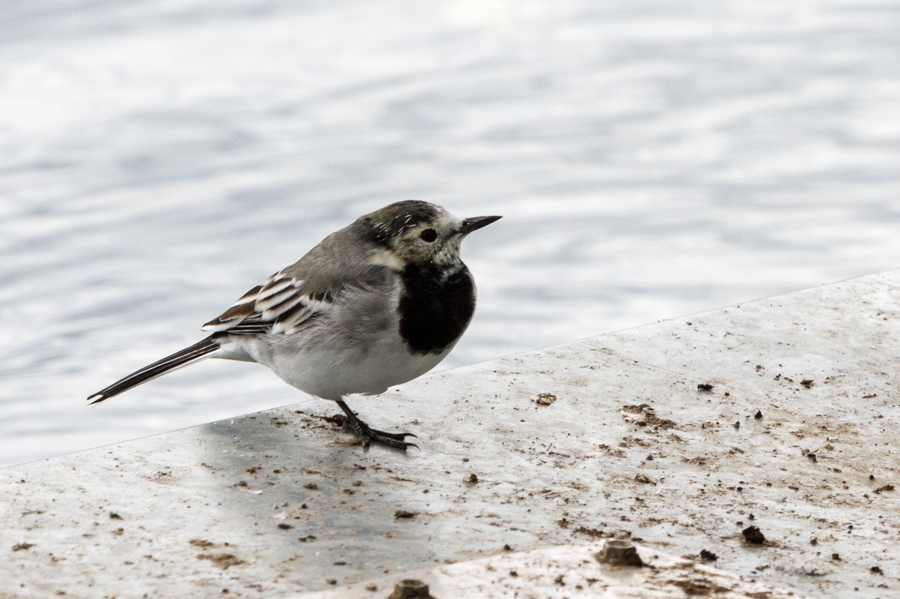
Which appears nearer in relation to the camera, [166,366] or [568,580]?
[568,580]

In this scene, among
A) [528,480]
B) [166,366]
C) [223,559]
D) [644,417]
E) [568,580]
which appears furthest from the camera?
[166,366]

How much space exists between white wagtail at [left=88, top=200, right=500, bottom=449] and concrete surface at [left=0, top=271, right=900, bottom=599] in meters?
0.26

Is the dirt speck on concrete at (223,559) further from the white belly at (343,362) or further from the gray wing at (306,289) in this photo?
the gray wing at (306,289)

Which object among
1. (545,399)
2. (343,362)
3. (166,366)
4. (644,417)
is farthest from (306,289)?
(644,417)

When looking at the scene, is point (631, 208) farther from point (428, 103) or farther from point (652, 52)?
point (652, 52)

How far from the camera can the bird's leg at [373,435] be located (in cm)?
381

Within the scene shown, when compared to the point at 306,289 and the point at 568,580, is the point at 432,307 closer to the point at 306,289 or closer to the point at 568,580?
the point at 306,289

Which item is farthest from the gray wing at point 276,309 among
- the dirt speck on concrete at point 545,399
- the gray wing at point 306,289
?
the dirt speck on concrete at point 545,399

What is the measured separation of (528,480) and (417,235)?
0.85 meters

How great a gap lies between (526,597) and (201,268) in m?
5.16

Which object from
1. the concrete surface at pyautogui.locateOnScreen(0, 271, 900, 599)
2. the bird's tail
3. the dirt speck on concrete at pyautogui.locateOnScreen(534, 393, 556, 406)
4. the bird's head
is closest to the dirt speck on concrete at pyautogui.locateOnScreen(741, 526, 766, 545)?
Answer: the concrete surface at pyautogui.locateOnScreen(0, 271, 900, 599)

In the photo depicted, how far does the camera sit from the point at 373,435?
12.6 ft

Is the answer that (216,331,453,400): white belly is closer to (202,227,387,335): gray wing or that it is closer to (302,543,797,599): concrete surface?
(202,227,387,335): gray wing

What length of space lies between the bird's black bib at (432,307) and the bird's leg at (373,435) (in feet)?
1.05
